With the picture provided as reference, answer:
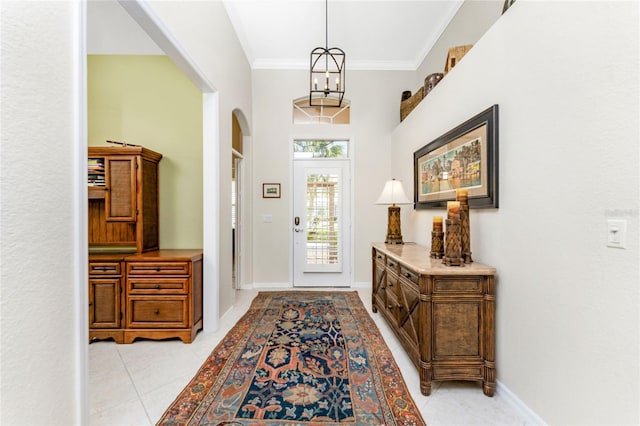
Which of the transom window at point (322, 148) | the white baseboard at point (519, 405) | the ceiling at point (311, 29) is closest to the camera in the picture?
the white baseboard at point (519, 405)

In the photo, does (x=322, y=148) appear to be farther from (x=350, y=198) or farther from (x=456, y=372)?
(x=456, y=372)

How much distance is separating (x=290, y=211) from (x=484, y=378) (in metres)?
3.33

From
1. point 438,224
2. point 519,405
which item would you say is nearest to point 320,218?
point 438,224

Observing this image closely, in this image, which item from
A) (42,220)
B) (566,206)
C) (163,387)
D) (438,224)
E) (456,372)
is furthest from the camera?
(438,224)

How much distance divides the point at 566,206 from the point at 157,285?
10.3 ft

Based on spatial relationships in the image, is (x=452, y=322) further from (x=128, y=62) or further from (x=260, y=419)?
(x=128, y=62)

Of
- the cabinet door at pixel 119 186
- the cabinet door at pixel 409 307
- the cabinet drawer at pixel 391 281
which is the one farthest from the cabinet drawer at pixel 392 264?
the cabinet door at pixel 119 186

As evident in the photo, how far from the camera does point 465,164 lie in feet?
7.68

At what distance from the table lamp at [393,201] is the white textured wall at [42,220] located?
8.99 ft

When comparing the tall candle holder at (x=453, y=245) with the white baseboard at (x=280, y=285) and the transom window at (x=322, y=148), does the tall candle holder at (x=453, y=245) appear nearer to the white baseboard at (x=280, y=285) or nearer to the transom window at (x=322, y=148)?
the white baseboard at (x=280, y=285)

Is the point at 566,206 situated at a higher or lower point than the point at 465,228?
higher

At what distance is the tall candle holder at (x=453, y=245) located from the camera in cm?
199

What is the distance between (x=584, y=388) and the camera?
4.28ft

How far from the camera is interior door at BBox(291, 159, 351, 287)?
15.1ft
